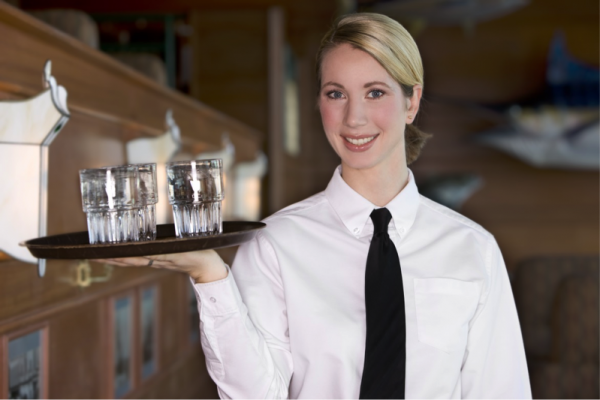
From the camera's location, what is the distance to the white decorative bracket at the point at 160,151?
2.13 m

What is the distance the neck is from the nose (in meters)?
0.11

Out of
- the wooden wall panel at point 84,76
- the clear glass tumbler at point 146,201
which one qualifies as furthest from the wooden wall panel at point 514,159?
the clear glass tumbler at point 146,201

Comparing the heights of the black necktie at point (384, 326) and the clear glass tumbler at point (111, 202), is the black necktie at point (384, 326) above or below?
below

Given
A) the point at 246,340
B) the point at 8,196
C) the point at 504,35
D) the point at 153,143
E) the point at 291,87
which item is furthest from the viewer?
the point at 504,35

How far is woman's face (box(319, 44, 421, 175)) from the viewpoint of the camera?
3.46 feet

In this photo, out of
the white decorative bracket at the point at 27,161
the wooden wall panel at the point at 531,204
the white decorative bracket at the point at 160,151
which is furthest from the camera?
the wooden wall panel at the point at 531,204

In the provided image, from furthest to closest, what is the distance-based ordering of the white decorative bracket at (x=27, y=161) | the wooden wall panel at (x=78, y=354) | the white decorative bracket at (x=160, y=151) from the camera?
1. the white decorative bracket at (x=160, y=151)
2. the wooden wall panel at (x=78, y=354)
3. the white decorative bracket at (x=27, y=161)

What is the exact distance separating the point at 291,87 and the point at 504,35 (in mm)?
1906

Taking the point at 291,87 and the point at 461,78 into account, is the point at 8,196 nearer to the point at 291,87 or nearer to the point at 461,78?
the point at 291,87

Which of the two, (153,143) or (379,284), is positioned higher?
(153,143)

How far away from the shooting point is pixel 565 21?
5.82 m

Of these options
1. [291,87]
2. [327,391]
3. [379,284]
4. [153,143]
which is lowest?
[327,391]

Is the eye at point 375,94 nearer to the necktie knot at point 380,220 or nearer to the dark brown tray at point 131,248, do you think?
the necktie knot at point 380,220

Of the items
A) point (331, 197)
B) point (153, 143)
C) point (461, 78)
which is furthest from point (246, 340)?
point (461, 78)
